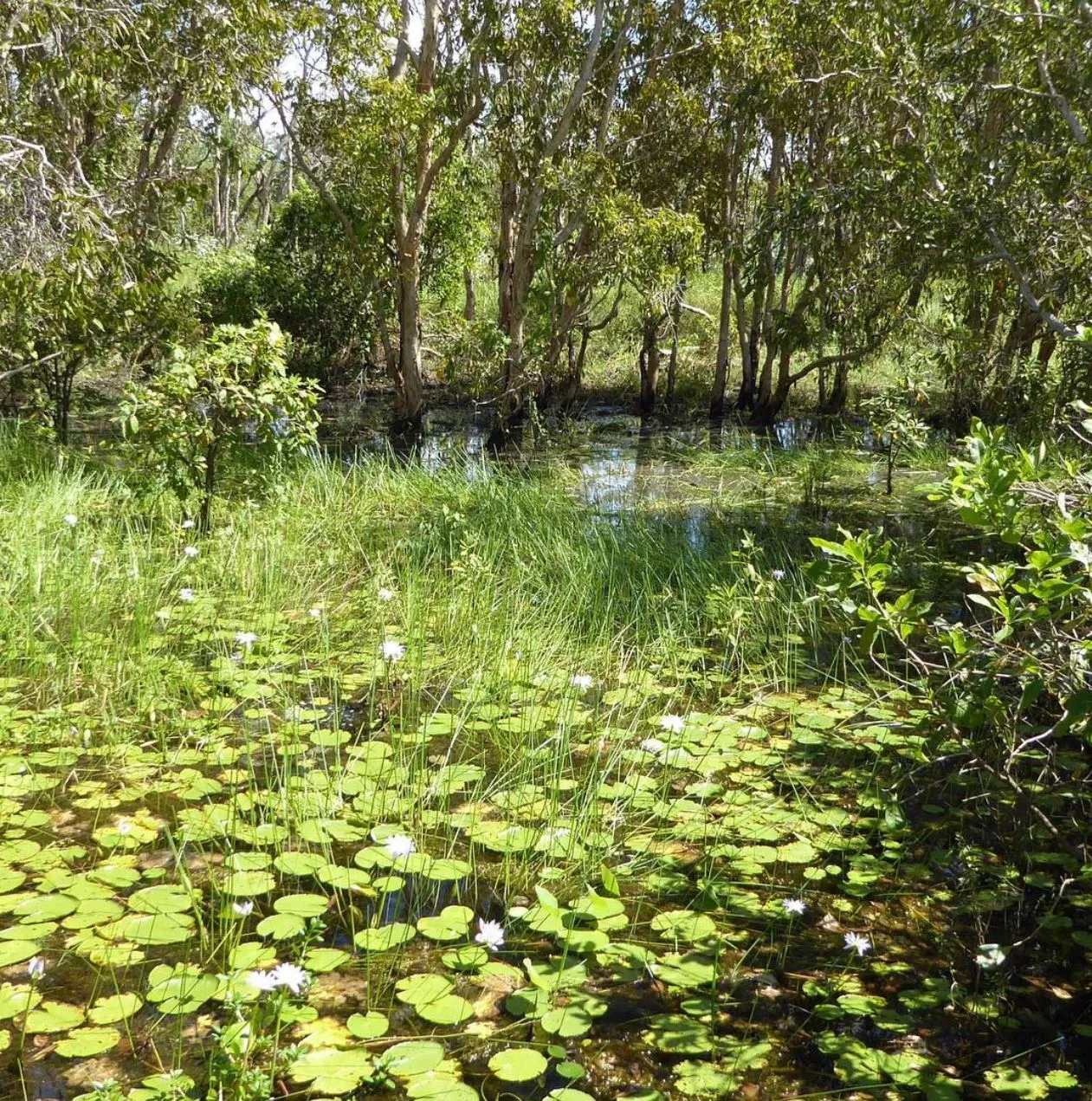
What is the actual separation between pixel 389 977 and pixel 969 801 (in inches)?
89.3

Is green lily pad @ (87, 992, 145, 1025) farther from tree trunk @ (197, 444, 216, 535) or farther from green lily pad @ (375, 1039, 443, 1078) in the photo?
tree trunk @ (197, 444, 216, 535)

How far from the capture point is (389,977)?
8.03 ft

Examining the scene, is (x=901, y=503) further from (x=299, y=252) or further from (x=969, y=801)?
(x=299, y=252)

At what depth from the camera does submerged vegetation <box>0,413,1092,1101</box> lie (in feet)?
7.37

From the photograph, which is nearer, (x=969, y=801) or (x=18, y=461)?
(x=969, y=801)

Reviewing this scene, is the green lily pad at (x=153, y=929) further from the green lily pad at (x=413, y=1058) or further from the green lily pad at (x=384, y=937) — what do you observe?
the green lily pad at (x=413, y=1058)

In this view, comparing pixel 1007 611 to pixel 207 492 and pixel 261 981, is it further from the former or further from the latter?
pixel 207 492

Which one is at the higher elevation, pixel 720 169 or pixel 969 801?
pixel 720 169

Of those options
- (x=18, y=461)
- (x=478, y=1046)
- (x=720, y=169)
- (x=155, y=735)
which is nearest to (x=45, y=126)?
(x=18, y=461)

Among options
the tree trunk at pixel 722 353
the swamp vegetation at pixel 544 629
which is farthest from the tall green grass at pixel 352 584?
the tree trunk at pixel 722 353

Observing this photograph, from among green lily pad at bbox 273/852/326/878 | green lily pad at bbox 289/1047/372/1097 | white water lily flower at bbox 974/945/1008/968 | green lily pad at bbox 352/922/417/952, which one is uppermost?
white water lily flower at bbox 974/945/1008/968

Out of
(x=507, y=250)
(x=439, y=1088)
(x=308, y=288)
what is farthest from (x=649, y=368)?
(x=439, y=1088)

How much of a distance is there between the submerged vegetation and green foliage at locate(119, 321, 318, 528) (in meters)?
1.10

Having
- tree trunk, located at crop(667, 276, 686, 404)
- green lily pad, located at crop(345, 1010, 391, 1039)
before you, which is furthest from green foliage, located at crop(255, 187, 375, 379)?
green lily pad, located at crop(345, 1010, 391, 1039)
